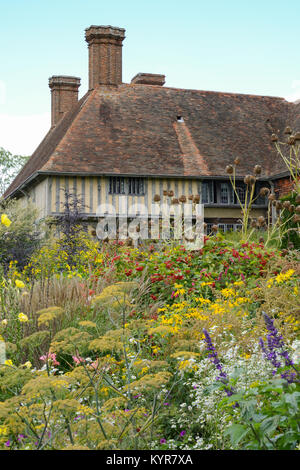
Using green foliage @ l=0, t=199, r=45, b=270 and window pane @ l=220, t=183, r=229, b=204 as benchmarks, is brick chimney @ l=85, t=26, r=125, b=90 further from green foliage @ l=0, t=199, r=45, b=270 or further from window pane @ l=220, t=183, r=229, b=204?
green foliage @ l=0, t=199, r=45, b=270

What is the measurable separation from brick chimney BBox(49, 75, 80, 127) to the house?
4.29 m

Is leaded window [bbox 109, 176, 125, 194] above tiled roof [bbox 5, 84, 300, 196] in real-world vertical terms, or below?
below

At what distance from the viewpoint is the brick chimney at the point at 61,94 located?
28.6m

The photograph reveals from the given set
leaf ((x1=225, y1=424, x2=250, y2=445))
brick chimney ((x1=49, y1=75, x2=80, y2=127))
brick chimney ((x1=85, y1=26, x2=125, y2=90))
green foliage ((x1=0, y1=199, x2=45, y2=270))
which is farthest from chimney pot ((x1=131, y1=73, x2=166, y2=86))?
leaf ((x1=225, y1=424, x2=250, y2=445))

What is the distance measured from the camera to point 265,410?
2820mm

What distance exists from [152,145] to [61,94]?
901 centimetres

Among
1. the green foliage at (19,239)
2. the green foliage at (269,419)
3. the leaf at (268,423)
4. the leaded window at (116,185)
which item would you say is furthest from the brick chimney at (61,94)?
the leaf at (268,423)

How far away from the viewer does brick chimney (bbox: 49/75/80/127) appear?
28578mm

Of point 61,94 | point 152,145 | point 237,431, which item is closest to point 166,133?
point 152,145

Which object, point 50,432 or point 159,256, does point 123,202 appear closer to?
point 159,256

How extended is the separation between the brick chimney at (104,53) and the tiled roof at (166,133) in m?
0.51

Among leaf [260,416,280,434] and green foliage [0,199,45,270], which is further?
green foliage [0,199,45,270]

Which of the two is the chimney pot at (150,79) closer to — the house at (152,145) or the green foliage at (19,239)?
the house at (152,145)

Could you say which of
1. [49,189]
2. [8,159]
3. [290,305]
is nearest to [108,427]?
[290,305]
